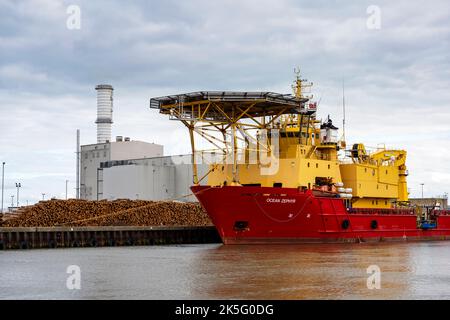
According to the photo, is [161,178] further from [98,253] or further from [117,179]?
[98,253]

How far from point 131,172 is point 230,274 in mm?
55231

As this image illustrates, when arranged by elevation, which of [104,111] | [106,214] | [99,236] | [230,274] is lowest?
[230,274]

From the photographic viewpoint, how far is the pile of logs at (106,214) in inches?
1928

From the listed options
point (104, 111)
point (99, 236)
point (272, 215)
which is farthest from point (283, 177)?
point (104, 111)

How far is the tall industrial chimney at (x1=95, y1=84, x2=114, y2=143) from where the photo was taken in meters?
97.2

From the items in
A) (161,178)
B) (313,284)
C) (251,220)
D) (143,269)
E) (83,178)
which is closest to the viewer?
(313,284)

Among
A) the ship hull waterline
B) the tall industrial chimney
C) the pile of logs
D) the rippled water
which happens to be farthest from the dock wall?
the tall industrial chimney

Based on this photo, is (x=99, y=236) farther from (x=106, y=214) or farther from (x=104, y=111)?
(x=104, y=111)

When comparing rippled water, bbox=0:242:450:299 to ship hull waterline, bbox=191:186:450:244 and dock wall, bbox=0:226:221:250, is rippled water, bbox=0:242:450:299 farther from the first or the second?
dock wall, bbox=0:226:221:250

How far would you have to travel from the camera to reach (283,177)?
142ft

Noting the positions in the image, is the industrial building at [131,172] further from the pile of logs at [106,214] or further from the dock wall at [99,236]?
the dock wall at [99,236]
